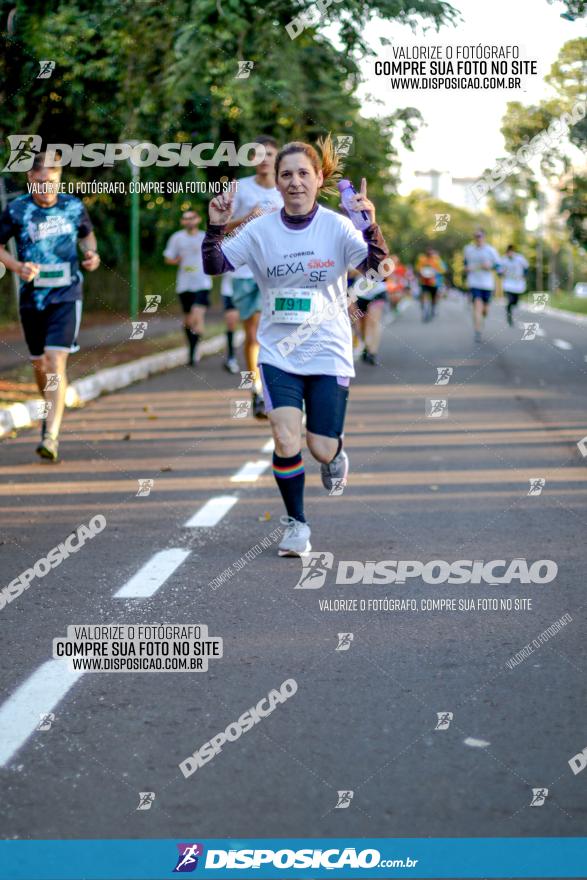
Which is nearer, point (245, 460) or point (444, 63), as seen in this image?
point (245, 460)

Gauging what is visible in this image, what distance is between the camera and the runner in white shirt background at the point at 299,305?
6824mm

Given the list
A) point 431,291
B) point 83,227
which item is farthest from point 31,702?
point 431,291

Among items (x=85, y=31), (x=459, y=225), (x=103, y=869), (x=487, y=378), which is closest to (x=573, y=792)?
(x=103, y=869)

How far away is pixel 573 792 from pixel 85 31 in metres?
10.7

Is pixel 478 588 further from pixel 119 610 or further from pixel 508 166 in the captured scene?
pixel 508 166

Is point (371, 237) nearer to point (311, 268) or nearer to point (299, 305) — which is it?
point (311, 268)

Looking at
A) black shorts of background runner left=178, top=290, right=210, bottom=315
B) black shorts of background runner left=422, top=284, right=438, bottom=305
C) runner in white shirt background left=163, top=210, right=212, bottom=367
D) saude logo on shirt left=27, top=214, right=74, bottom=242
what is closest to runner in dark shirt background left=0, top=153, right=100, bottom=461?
saude logo on shirt left=27, top=214, right=74, bottom=242

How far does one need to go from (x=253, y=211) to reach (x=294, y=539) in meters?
4.81

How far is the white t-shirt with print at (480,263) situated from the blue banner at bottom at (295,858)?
20.8 m

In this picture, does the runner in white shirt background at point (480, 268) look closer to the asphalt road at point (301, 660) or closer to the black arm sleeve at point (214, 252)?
the asphalt road at point (301, 660)

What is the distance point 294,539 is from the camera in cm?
687

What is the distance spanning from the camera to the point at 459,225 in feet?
555

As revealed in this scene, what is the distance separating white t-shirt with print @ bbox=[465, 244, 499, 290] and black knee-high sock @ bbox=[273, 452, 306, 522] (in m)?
17.3

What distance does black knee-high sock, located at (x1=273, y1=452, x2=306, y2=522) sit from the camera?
6.98 metres
